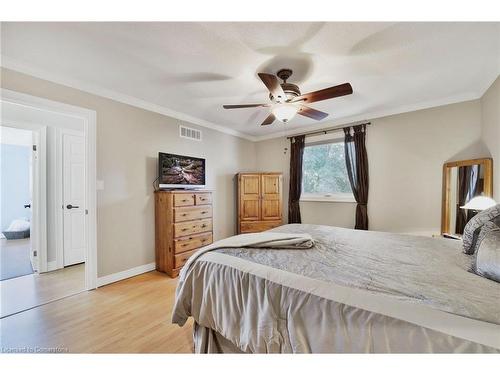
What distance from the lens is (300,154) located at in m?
4.26

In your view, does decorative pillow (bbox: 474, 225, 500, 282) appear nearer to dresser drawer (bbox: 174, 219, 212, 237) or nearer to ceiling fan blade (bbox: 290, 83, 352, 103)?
ceiling fan blade (bbox: 290, 83, 352, 103)

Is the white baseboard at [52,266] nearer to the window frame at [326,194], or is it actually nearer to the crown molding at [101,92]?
the crown molding at [101,92]

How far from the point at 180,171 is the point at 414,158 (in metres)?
3.54

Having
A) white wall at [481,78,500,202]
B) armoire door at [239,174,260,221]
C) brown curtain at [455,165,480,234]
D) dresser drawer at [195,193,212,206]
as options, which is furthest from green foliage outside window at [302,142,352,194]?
dresser drawer at [195,193,212,206]

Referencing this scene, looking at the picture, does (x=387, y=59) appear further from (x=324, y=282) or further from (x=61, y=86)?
(x=61, y=86)

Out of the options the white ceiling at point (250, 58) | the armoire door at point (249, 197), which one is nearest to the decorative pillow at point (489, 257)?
the white ceiling at point (250, 58)

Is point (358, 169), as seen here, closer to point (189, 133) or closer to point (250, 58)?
point (250, 58)

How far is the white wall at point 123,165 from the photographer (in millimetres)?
2520

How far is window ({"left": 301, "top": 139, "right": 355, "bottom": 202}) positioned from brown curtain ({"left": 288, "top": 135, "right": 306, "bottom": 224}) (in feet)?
0.40

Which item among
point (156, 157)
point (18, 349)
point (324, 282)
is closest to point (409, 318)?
point (324, 282)

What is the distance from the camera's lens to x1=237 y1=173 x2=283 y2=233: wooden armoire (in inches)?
164

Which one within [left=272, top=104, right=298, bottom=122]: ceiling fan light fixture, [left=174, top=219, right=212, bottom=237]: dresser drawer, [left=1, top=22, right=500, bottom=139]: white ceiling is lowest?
[left=174, top=219, right=212, bottom=237]: dresser drawer

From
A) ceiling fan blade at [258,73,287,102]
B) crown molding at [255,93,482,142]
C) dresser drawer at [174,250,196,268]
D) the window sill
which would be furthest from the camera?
the window sill

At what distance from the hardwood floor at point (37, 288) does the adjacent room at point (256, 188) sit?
3 centimetres
